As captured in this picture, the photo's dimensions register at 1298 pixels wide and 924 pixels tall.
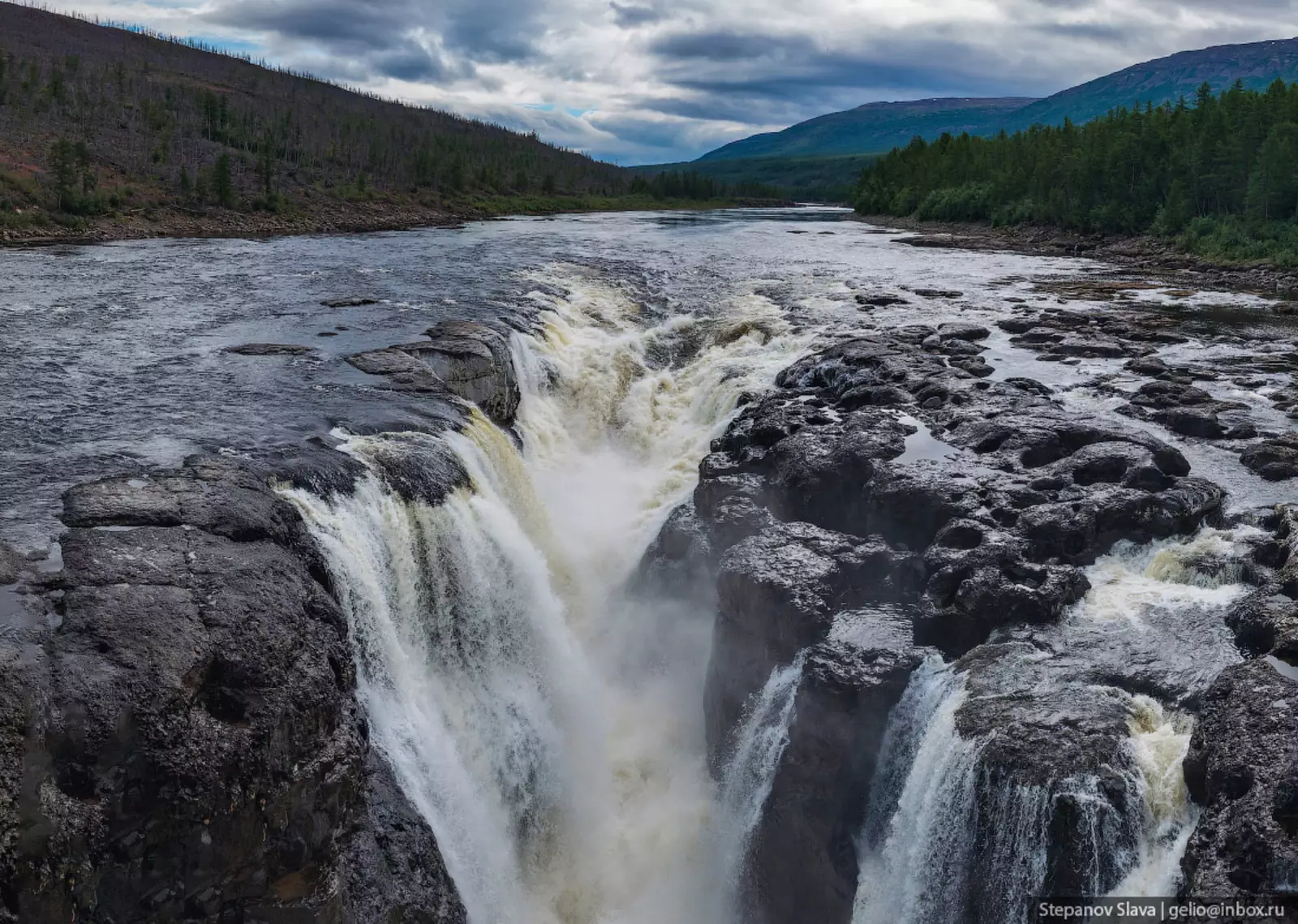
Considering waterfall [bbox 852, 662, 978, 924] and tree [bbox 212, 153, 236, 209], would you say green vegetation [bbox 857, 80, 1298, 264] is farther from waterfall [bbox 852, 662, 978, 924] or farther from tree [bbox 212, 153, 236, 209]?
tree [bbox 212, 153, 236, 209]

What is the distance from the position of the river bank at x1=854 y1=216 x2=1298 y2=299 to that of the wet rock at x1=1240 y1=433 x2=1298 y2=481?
28.8 meters

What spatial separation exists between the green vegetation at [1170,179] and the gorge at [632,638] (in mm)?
40512

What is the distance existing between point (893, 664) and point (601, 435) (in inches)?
585

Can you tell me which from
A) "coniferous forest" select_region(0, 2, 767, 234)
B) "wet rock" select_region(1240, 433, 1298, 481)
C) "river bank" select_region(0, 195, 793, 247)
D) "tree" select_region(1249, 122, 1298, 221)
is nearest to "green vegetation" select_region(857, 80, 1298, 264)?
"tree" select_region(1249, 122, 1298, 221)

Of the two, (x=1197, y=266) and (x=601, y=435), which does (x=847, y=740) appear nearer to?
(x=601, y=435)

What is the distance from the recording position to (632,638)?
58.5ft

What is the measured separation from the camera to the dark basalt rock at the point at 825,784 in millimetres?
11984

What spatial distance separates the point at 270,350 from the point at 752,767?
52.4ft

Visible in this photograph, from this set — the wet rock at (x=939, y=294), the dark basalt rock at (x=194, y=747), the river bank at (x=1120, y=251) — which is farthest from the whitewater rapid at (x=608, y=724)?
the river bank at (x=1120, y=251)

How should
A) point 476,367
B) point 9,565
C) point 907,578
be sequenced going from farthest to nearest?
point 476,367 → point 907,578 → point 9,565

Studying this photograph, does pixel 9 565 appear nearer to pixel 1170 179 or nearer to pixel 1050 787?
pixel 1050 787

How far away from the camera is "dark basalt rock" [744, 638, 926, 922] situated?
12.0 metres

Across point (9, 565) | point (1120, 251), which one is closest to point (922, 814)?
point (9, 565)

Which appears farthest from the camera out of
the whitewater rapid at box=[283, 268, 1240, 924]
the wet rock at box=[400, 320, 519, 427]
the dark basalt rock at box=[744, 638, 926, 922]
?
the wet rock at box=[400, 320, 519, 427]
